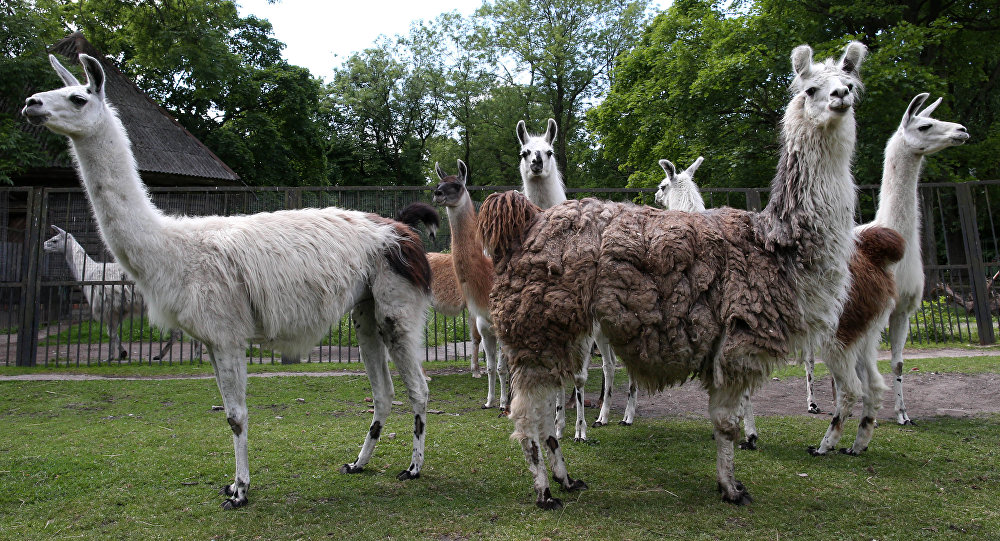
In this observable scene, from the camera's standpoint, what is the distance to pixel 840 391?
4770 mm

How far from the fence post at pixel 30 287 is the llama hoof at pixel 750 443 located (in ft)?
36.3

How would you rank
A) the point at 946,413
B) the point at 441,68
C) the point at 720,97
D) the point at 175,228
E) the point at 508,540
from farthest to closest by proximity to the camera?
the point at 441,68, the point at 720,97, the point at 946,413, the point at 175,228, the point at 508,540

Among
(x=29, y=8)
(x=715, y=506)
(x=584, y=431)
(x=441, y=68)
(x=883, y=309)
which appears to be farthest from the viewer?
(x=441, y=68)

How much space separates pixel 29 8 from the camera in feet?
45.9

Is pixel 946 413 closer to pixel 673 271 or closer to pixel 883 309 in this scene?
pixel 883 309

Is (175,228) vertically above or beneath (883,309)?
above

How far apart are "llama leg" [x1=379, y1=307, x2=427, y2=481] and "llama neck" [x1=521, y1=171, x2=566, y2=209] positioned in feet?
Result: 7.61

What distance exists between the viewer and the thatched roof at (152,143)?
17.6 m

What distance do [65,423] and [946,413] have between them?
905cm

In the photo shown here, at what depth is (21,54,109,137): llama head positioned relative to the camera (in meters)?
3.50

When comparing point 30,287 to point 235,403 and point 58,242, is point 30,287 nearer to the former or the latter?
point 58,242

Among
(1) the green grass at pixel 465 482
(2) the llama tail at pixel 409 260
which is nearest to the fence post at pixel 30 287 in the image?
(1) the green grass at pixel 465 482

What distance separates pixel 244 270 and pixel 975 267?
12368 mm

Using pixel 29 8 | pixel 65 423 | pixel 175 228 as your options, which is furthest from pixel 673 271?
pixel 29 8
